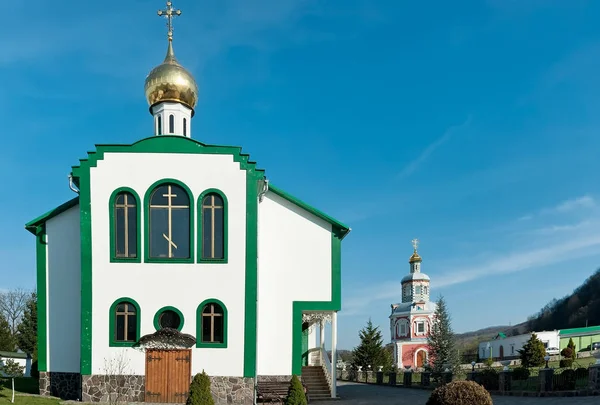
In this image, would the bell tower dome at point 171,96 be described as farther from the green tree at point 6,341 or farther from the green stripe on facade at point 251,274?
the green tree at point 6,341

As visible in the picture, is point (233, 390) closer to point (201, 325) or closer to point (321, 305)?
point (201, 325)

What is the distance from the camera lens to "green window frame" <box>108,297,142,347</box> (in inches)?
602

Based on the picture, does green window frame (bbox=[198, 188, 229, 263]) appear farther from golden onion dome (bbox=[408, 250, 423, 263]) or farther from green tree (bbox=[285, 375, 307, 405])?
golden onion dome (bbox=[408, 250, 423, 263])

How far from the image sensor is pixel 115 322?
1541cm

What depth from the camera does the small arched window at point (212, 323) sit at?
1548 centimetres

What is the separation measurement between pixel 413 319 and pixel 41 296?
38.1 m

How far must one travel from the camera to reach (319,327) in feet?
73.9

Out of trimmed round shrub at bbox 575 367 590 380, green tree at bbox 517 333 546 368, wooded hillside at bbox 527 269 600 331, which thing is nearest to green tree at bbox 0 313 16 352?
green tree at bbox 517 333 546 368

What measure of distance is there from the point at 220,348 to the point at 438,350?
41.9ft

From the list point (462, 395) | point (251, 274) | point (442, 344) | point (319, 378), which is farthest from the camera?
point (442, 344)

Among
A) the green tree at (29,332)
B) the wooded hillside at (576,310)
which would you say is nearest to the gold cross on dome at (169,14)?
the green tree at (29,332)

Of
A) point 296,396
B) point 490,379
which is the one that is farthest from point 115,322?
point 490,379

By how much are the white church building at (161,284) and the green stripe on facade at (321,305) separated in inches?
1.9

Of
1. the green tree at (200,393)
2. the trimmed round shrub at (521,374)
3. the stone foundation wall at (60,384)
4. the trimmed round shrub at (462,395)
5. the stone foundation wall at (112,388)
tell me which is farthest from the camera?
the trimmed round shrub at (521,374)
